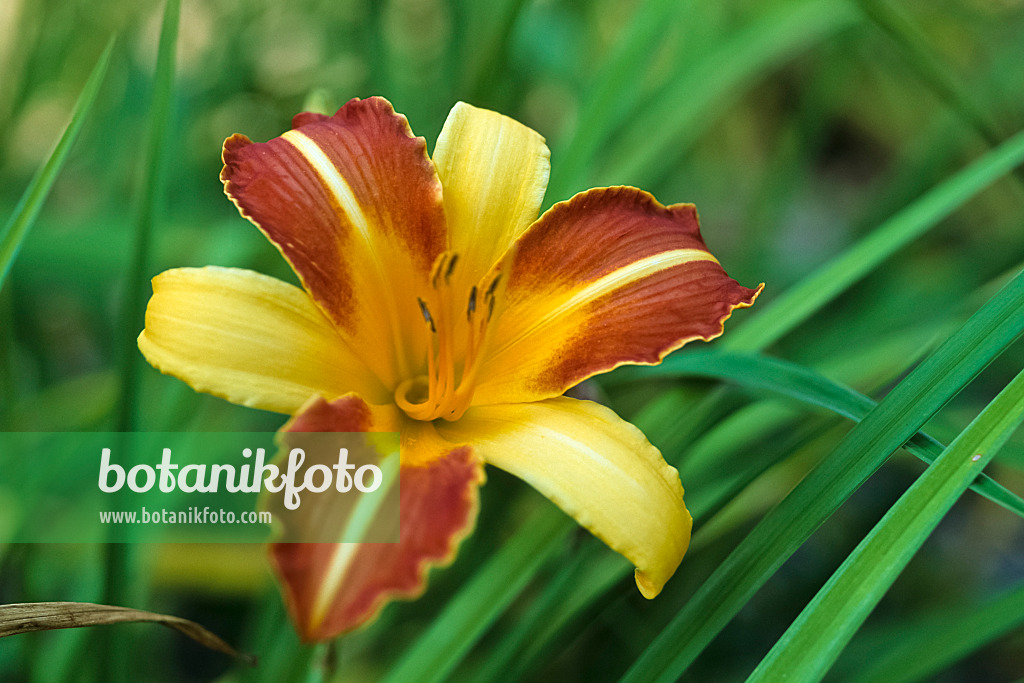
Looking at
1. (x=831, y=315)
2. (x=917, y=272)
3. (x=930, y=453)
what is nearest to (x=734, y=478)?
(x=930, y=453)

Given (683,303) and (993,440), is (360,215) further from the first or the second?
(993,440)

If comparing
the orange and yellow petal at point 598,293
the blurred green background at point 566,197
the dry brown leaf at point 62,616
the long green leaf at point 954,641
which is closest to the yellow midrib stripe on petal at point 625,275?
the orange and yellow petal at point 598,293

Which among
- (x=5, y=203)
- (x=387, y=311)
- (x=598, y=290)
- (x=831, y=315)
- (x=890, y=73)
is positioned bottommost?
(x=5, y=203)

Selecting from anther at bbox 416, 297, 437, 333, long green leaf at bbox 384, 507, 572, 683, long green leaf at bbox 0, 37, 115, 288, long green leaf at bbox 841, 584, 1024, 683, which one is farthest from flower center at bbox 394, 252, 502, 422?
long green leaf at bbox 841, 584, 1024, 683

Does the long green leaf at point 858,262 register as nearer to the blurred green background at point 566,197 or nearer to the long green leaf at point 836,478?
the blurred green background at point 566,197

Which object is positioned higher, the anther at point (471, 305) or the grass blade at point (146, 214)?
the anther at point (471, 305)

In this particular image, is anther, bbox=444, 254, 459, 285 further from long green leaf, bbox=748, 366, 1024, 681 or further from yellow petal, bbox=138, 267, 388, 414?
long green leaf, bbox=748, 366, 1024, 681

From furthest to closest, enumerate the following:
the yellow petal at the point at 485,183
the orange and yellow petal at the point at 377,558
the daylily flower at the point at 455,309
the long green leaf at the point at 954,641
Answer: the long green leaf at the point at 954,641 < the yellow petal at the point at 485,183 < the daylily flower at the point at 455,309 < the orange and yellow petal at the point at 377,558
